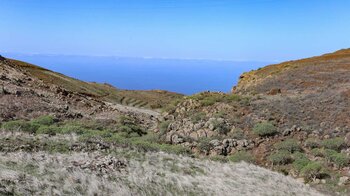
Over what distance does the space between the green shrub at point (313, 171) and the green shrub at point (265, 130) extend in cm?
455

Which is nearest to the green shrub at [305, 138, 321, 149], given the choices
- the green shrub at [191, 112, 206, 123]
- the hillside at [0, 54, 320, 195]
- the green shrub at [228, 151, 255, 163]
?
the green shrub at [228, 151, 255, 163]

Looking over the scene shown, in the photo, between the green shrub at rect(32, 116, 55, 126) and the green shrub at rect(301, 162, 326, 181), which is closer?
the green shrub at rect(301, 162, 326, 181)

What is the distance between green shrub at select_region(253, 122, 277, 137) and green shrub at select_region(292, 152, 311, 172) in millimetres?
2850

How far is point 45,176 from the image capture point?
11203 millimetres

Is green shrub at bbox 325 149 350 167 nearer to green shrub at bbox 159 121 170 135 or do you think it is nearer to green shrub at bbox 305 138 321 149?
green shrub at bbox 305 138 321 149

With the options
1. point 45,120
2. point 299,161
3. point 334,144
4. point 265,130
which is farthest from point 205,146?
point 45,120

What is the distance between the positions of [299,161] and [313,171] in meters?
1.26

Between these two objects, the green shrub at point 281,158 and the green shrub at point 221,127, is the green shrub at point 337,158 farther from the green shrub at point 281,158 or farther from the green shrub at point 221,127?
the green shrub at point 221,127

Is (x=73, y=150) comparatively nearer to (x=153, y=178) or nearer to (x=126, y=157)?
(x=126, y=157)

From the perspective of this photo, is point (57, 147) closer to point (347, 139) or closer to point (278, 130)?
point (278, 130)

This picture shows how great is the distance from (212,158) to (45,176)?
950cm

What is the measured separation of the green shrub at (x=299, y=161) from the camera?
18109mm

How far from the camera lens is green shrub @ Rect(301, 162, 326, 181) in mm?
17234

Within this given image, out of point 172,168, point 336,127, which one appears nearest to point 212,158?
point 172,168
